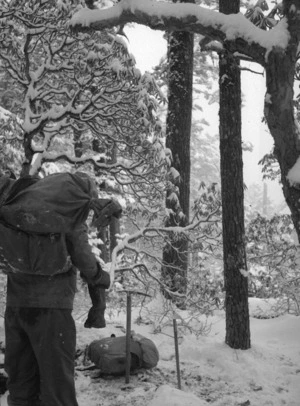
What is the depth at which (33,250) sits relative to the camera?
2629 mm

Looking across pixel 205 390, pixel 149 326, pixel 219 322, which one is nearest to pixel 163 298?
pixel 149 326

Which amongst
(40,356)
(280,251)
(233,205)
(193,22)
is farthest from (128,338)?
(280,251)

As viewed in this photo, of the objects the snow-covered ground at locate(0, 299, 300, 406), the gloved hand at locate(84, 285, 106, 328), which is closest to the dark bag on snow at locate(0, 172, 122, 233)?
the gloved hand at locate(84, 285, 106, 328)

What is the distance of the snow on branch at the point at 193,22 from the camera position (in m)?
3.76

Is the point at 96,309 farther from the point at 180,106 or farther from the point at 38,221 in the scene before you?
the point at 180,106

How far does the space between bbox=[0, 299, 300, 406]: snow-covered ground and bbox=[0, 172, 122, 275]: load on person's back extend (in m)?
2.11

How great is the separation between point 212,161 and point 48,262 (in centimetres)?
2541

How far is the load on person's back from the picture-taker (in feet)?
8.45

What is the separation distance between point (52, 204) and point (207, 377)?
3537mm

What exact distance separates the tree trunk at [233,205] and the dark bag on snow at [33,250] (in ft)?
12.0

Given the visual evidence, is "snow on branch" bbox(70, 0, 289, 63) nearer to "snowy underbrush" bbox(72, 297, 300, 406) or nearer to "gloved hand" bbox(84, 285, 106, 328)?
"gloved hand" bbox(84, 285, 106, 328)

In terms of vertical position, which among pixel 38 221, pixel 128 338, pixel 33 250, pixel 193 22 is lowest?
pixel 128 338

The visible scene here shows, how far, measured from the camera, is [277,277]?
906 cm

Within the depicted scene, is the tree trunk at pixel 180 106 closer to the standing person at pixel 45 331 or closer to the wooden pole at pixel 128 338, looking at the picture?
the wooden pole at pixel 128 338
